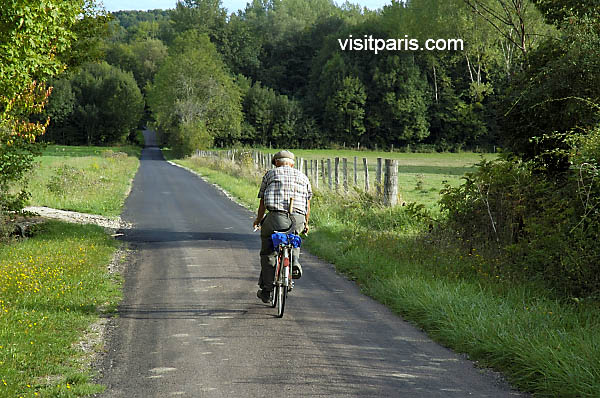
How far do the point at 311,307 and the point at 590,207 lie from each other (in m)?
3.81

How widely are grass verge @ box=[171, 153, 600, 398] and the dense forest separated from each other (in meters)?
30.7

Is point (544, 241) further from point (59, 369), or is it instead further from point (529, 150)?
point (59, 369)

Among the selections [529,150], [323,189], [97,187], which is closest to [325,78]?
[97,187]

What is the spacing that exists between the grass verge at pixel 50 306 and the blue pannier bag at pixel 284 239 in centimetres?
247

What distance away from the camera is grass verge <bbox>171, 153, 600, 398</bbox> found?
18.1ft

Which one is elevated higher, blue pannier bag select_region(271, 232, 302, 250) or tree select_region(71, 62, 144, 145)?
tree select_region(71, 62, 144, 145)

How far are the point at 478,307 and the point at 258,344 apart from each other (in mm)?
2794

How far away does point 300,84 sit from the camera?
357 feet

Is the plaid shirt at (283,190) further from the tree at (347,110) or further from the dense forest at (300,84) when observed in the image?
the tree at (347,110)

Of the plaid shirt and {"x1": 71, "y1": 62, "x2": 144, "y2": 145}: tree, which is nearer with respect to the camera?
the plaid shirt

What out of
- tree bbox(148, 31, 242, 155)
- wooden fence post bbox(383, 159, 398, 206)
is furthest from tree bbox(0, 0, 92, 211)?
tree bbox(148, 31, 242, 155)

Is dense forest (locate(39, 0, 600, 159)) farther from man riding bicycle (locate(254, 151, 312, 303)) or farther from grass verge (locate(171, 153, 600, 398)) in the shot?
man riding bicycle (locate(254, 151, 312, 303))

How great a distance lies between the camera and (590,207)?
25.0 ft

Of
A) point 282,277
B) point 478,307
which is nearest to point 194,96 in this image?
point 282,277
